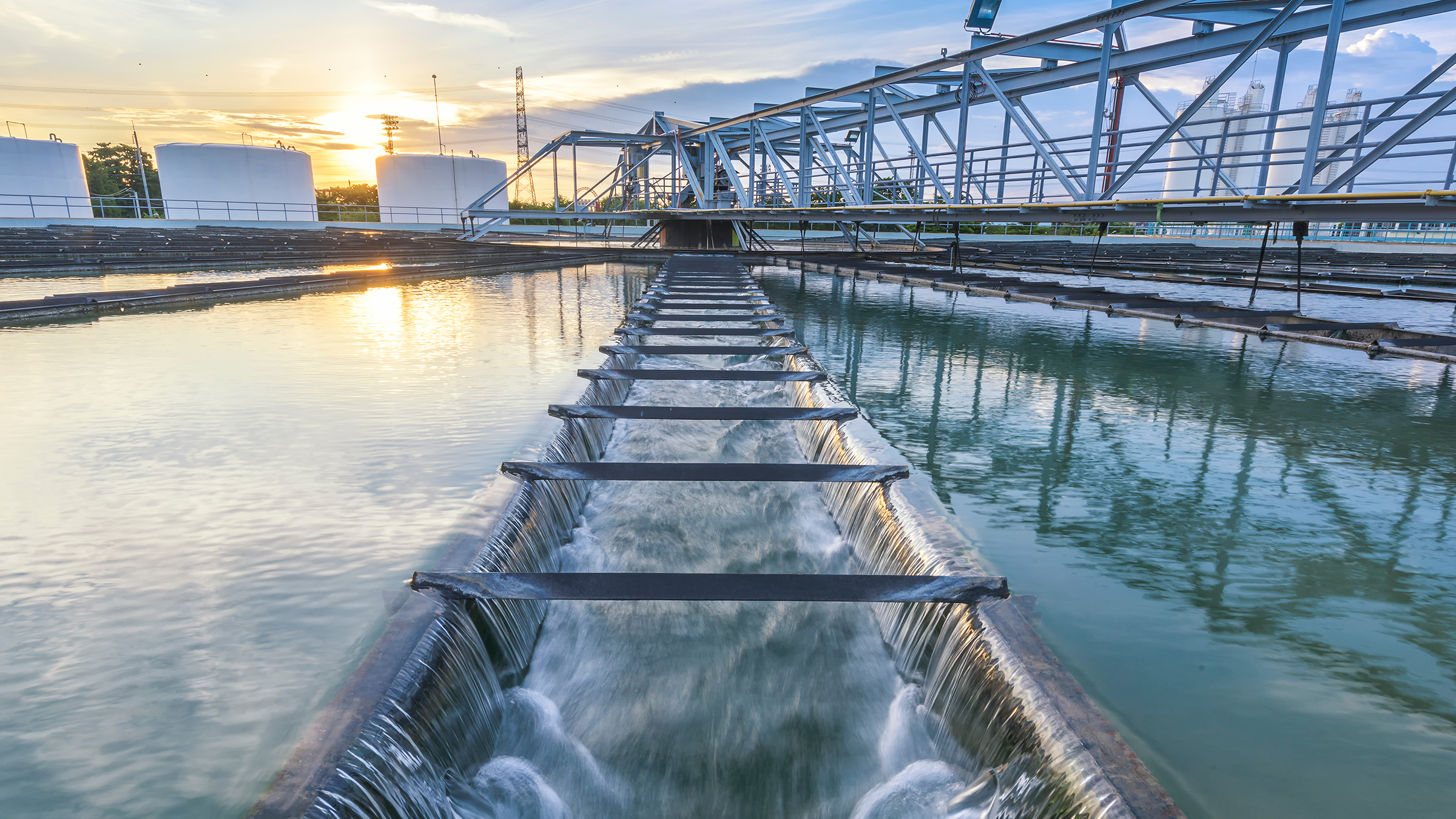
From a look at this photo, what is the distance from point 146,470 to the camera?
3520 mm

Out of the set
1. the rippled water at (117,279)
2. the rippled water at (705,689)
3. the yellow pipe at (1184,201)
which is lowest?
the rippled water at (705,689)

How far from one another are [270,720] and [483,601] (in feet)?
2.30

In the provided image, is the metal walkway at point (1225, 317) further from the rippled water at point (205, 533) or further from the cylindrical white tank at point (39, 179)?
the cylindrical white tank at point (39, 179)

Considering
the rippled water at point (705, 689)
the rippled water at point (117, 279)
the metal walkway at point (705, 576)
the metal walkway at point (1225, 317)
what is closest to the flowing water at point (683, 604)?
the rippled water at point (705, 689)

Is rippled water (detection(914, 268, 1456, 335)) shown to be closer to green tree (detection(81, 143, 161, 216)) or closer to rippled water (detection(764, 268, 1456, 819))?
rippled water (detection(764, 268, 1456, 819))

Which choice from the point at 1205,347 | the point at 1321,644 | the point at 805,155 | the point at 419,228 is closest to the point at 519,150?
the point at 419,228

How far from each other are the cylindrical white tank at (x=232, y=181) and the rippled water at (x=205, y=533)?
33.1m

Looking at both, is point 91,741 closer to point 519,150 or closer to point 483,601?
point 483,601

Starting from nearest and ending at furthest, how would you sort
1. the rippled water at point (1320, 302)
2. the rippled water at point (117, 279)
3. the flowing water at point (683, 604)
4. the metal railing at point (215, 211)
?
the flowing water at point (683, 604) < the rippled water at point (1320, 302) < the rippled water at point (117, 279) < the metal railing at point (215, 211)

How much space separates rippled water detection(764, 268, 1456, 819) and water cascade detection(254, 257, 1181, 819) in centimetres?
34

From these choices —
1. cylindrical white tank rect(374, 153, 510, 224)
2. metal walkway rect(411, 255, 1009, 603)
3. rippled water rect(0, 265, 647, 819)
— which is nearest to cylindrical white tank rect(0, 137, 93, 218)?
cylindrical white tank rect(374, 153, 510, 224)

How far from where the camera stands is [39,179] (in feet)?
97.0

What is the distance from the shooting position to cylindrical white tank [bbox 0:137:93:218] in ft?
93.6

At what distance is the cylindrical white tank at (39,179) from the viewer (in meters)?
28.5
